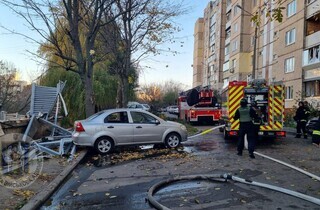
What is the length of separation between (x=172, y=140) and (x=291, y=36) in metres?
25.3

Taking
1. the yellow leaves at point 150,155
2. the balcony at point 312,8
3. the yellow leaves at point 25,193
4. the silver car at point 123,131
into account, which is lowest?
the yellow leaves at point 25,193

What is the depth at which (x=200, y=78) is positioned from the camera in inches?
3538

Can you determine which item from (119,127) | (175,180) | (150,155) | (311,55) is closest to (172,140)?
(150,155)

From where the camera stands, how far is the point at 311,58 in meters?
29.2

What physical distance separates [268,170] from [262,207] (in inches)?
123

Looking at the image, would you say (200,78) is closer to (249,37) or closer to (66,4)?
(249,37)

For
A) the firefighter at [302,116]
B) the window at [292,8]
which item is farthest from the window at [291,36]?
the firefighter at [302,116]

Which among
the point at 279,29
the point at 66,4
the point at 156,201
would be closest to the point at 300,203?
the point at 156,201

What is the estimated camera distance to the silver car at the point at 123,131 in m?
11.2

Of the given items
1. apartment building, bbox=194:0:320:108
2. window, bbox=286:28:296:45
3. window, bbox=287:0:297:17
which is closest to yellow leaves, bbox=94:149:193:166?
apartment building, bbox=194:0:320:108

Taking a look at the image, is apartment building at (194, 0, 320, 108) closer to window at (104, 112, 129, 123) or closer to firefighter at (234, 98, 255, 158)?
firefighter at (234, 98, 255, 158)

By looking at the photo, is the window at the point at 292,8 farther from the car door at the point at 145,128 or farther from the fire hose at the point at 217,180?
the fire hose at the point at 217,180

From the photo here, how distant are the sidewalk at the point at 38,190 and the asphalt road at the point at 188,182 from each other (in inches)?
6.7

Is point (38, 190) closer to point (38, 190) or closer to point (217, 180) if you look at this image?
point (38, 190)
